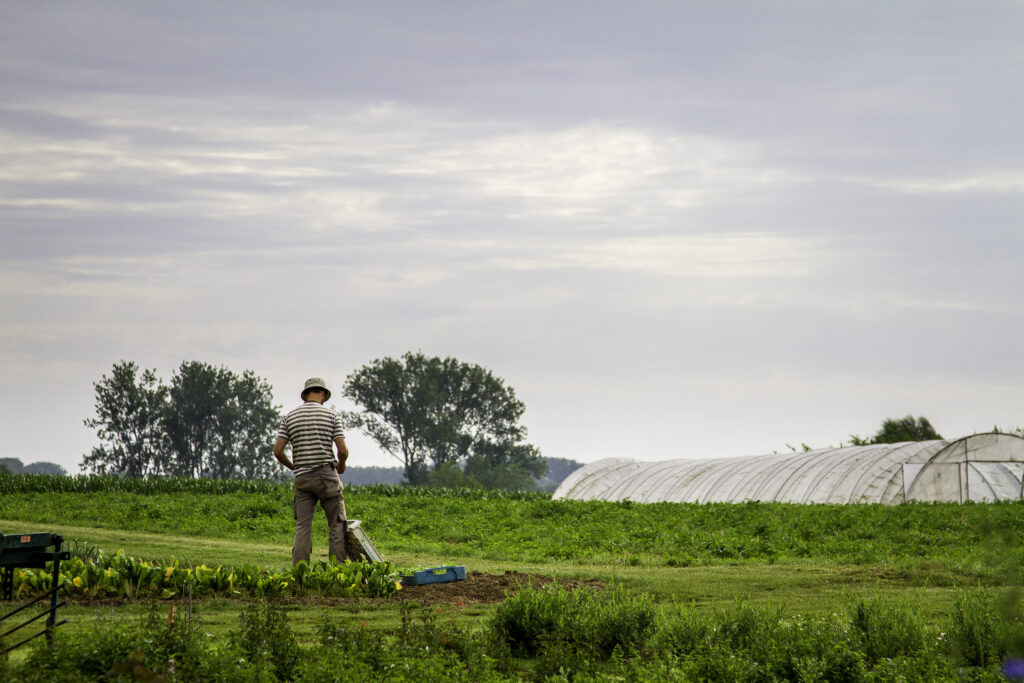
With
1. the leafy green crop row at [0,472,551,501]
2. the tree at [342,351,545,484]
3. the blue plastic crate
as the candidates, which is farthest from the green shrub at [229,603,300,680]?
the tree at [342,351,545,484]

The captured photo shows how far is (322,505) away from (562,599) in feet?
14.2

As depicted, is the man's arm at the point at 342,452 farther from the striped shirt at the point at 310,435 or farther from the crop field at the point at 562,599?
the crop field at the point at 562,599

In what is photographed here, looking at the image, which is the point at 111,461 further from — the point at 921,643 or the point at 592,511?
the point at 921,643

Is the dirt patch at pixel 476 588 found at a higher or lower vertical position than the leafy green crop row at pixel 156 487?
lower

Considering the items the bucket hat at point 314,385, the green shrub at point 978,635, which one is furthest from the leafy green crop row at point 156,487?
the green shrub at point 978,635

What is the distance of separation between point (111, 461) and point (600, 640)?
78465 millimetres

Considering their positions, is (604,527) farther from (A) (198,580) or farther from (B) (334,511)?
(A) (198,580)

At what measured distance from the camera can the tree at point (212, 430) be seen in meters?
78.8

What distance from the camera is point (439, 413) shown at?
83.2 m

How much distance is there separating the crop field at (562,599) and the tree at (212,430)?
5967 cm

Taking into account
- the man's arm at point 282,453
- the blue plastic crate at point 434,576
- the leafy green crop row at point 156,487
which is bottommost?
the blue plastic crate at point 434,576

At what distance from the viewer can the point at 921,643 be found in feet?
22.9

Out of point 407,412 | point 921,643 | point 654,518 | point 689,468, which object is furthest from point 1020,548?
point 407,412

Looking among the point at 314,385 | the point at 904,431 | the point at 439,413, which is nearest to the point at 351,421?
the point at 439,413
